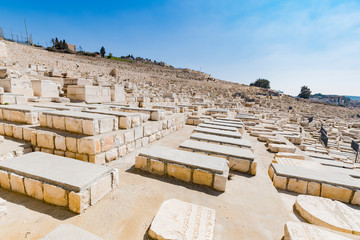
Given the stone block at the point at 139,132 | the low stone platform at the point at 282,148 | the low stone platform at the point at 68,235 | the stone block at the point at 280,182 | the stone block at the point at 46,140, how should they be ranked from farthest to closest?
1. the low stone platform at the point at 282,148
2. the stone block at the point at 139,132
3. the stone block at the point at 46,140
4. the stone block at the point at 280,182
5. the low stone platform at the point at 68,235

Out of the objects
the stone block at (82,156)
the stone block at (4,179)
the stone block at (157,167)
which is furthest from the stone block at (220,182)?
the stone block at (4,179)

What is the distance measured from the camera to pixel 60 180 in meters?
1.92

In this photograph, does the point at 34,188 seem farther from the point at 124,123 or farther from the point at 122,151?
the point at 124,123

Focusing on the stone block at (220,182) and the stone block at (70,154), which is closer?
the stone block at (220,182)

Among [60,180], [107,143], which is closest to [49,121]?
[107,143]

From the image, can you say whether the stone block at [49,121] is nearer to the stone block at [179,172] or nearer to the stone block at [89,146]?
the stone block at [89,146]

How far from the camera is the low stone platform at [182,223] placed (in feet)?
4.84

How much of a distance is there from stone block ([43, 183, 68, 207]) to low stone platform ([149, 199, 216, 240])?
113 cm

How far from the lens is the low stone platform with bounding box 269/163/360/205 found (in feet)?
8.21

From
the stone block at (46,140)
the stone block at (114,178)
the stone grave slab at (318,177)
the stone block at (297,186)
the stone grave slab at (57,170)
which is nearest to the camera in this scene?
the stone grave slab at (57,170)

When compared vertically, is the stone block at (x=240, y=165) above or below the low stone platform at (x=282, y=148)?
above

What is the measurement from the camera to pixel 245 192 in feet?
7.99

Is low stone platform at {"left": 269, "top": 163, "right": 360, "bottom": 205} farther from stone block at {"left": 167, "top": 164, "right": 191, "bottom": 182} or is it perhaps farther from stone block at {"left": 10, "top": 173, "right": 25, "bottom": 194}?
stone block at {"left": 10, "top": 173, "right": 25, "bottom": 194}

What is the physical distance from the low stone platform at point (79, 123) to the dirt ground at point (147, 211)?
47.6 inches
